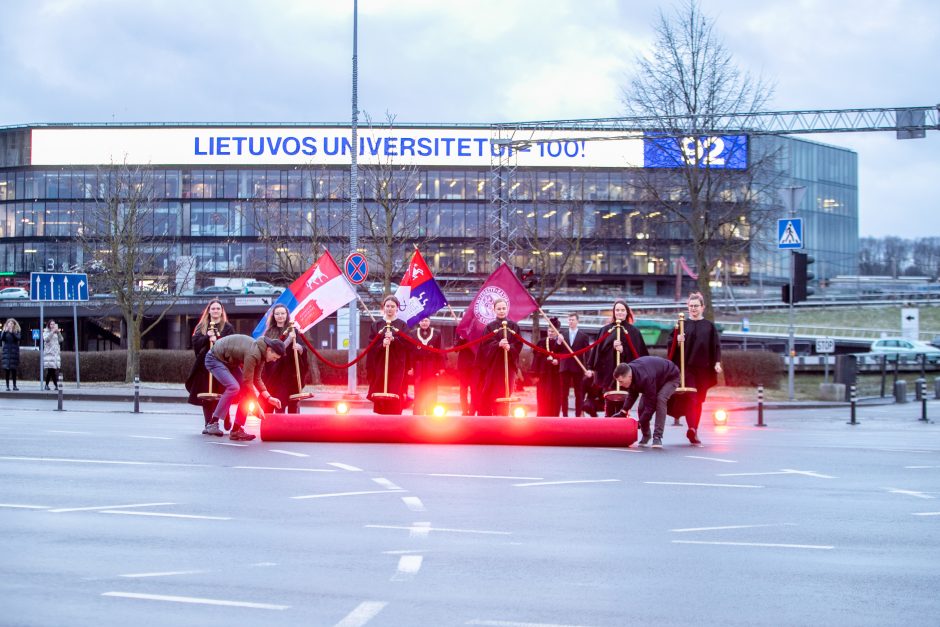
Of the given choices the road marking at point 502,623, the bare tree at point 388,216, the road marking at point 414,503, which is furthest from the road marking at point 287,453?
the bare tree at point 388,216

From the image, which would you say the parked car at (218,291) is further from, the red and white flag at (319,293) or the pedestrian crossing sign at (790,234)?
the red and white flag at (319,293)

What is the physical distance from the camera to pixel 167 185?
89188 millimetres

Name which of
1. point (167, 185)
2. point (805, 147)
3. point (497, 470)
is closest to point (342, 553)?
point (497, 470)

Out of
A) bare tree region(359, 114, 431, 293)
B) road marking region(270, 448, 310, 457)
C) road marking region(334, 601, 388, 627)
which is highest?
bare tree region(359, 114, 431, 293)

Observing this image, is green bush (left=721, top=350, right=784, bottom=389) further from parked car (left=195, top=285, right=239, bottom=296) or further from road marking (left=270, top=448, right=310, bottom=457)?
parked car (left=195, top=285, right=239, bottom=296)

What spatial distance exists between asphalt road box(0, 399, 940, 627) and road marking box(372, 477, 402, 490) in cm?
5

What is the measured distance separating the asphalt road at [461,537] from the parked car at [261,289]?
2375 inches

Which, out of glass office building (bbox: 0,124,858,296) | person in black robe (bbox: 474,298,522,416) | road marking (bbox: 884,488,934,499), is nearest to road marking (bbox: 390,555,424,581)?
road marking (bbox: 884,488,934,499)

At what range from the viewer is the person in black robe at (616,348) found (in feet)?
58.7

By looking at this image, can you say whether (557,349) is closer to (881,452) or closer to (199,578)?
(881,452)

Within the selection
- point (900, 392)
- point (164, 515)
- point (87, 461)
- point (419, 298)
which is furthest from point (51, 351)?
point (900, 392)

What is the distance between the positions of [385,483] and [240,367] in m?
5.76

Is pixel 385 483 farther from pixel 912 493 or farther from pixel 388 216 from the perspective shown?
pixel 388 216

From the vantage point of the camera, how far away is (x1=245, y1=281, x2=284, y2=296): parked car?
74.8 metres
